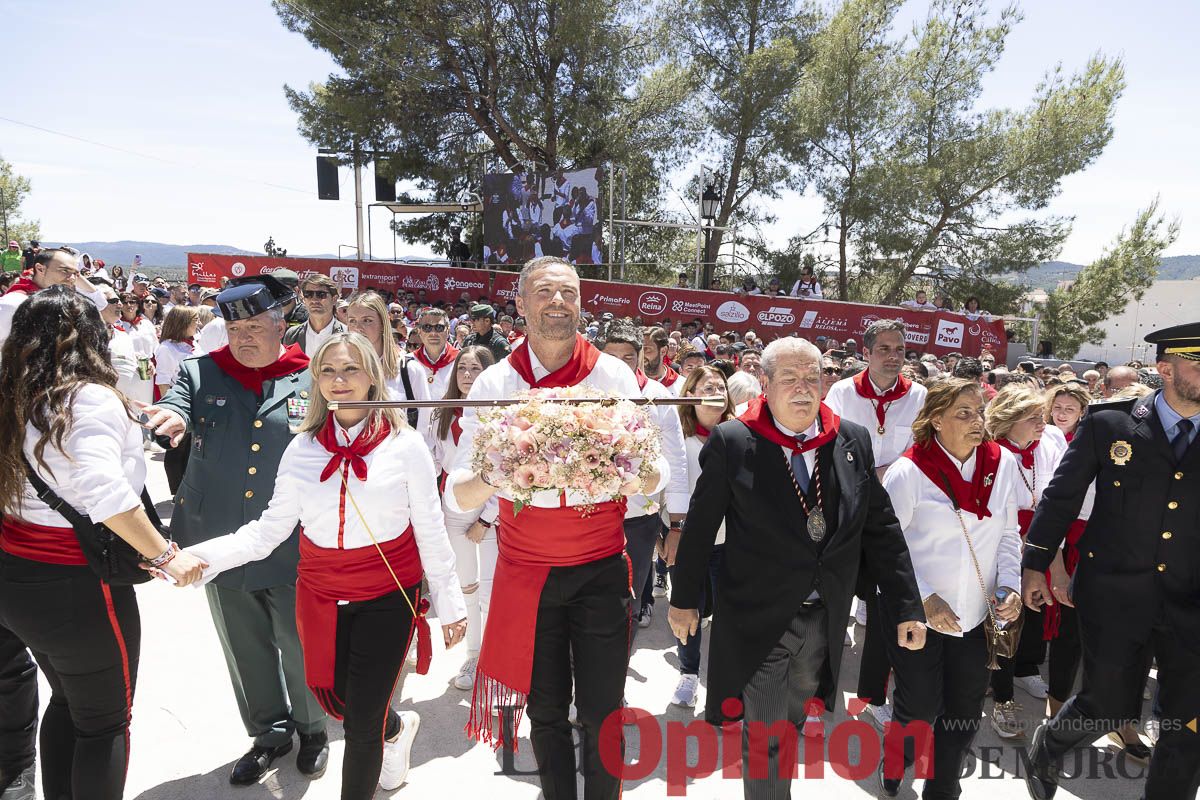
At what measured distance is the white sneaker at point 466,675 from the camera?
14.3ft

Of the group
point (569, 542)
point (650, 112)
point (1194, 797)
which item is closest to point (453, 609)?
point (569, 542)

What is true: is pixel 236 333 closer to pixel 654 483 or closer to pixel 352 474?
pixel 352 474

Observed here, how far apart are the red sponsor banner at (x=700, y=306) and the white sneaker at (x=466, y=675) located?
7063mm

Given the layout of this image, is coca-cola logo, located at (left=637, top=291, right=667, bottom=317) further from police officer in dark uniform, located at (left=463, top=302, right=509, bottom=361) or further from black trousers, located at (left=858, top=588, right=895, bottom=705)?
black trousers, located at (left=858, top=588, right=895, bottom=705)

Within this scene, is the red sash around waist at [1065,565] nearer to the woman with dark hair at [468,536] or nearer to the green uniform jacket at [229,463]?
the woman with dark hair at [468,536]

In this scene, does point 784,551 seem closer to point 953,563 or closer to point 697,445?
point 953,563

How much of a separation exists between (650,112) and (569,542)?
79.8ft

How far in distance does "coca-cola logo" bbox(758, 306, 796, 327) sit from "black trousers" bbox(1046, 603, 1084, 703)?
1163 centimetres

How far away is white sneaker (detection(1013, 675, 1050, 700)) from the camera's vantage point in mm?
4641

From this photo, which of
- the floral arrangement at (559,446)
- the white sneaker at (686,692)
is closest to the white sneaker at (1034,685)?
the white sneaker at (686,692)

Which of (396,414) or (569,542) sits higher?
(396,414)

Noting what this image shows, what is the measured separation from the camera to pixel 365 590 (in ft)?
9.45

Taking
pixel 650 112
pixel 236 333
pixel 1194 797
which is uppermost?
pixel 650 112

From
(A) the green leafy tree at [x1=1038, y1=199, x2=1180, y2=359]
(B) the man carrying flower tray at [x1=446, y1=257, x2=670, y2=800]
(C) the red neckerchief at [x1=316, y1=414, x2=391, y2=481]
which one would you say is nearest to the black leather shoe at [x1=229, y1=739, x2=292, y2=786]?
(B) the man carrying flower tray at [x1=446, y1=257, x2=670, y2=800]
